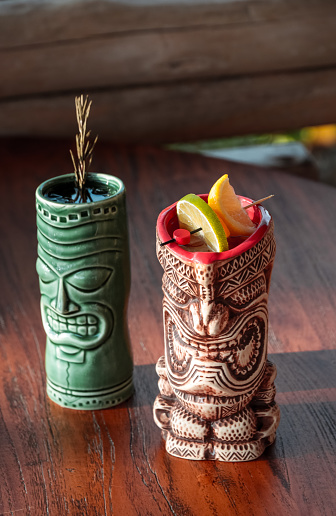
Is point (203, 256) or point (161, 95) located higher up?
point (203, 256)

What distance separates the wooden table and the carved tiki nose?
0.16 metres

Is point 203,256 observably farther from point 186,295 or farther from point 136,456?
point 136,456

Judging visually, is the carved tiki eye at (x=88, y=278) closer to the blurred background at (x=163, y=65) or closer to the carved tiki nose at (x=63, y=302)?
the carved tiki nose at (x=63, y=302)

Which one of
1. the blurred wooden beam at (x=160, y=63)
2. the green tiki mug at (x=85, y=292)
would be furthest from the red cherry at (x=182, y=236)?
the blurred wooden beam at (x=160, y=63)

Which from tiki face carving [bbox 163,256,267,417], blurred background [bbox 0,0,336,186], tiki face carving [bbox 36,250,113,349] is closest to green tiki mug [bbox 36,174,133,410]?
tiki face carving [bbox 36,250,113,349]

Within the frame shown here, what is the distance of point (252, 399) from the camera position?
99 cm

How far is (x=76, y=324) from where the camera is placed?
1.04m

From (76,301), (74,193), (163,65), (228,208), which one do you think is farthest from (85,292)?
(163,65)

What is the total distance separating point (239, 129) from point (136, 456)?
52.4 inches

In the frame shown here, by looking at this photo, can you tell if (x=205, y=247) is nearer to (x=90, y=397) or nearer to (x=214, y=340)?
(x=214, y=340)

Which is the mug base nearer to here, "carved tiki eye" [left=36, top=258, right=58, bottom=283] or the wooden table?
the wooden table

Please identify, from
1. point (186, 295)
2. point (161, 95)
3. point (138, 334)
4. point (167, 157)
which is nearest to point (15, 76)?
point (161, 95)

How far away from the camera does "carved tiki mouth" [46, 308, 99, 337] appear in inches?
41.0

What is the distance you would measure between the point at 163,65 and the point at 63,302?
1.10 metres
